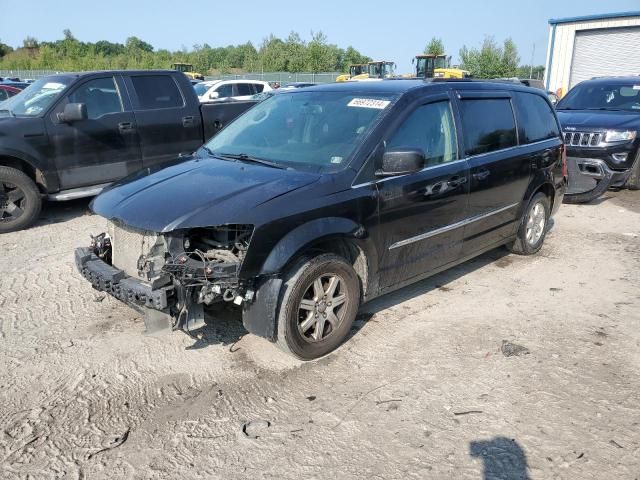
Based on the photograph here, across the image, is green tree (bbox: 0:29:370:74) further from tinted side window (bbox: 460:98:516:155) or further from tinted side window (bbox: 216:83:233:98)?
tinted side window (bbox: 460:98:516:155)

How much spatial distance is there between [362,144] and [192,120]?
4.92 m

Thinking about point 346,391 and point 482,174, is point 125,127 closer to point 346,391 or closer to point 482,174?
point 482,174

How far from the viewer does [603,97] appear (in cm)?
955

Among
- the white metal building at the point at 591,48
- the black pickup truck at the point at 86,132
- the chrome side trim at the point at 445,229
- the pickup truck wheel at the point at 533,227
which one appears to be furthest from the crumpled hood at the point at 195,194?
the white metal building at the point at 591,48

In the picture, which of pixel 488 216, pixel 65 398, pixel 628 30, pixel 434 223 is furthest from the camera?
pixel 628 30

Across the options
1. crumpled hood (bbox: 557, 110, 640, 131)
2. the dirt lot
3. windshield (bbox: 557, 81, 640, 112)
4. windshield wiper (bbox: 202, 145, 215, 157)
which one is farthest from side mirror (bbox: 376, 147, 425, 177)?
windshield (bbox: 557, 81, 640, 112)

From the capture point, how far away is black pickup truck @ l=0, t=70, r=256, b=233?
659 cm

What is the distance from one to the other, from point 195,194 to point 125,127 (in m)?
4.47

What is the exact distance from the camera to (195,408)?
316 centimetres

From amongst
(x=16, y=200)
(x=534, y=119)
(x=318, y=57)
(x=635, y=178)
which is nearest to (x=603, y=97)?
(x=635, y=178)

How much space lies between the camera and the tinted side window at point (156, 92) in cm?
755

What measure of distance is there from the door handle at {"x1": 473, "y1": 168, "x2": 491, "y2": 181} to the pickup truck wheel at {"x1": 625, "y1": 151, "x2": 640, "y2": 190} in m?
5.38

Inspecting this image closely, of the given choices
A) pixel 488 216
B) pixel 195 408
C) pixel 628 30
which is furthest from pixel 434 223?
pixel 628 30

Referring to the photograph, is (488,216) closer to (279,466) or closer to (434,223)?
(434,223)
